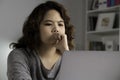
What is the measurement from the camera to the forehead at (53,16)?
46.4 inches

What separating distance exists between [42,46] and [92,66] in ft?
1.81

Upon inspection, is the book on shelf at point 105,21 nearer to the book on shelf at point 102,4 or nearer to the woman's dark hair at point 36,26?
the book on shelf at point 102,4

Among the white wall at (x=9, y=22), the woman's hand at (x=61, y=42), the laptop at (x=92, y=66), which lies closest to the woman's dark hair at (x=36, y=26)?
the woman's hand at (x=61, y=42)

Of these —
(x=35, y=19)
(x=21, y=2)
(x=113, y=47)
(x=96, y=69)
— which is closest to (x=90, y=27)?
(x=113, y=47)

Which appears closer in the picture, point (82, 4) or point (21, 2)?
point (21, 2)

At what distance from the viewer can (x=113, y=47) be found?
299 centimetres

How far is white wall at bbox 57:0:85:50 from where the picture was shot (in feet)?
11.6

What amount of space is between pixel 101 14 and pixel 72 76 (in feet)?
8.26

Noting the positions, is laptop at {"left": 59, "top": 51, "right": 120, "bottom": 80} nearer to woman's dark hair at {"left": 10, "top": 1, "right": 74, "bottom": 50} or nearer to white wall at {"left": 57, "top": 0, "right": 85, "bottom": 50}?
woman's dark hair at {"left": 10, "top": 1, "right": 74, "bottom": 50}

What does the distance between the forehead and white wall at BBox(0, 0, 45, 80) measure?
193 centimetres

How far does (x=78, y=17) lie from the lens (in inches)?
142

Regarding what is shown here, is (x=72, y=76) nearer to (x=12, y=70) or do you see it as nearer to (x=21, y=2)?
(x=12, y=70)

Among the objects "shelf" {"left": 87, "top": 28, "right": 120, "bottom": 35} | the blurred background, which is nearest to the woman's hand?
"shelf" {"left": 87, "top": 28, "right": 120, "bottom": 35}

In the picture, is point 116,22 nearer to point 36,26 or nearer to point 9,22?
point 9,22
